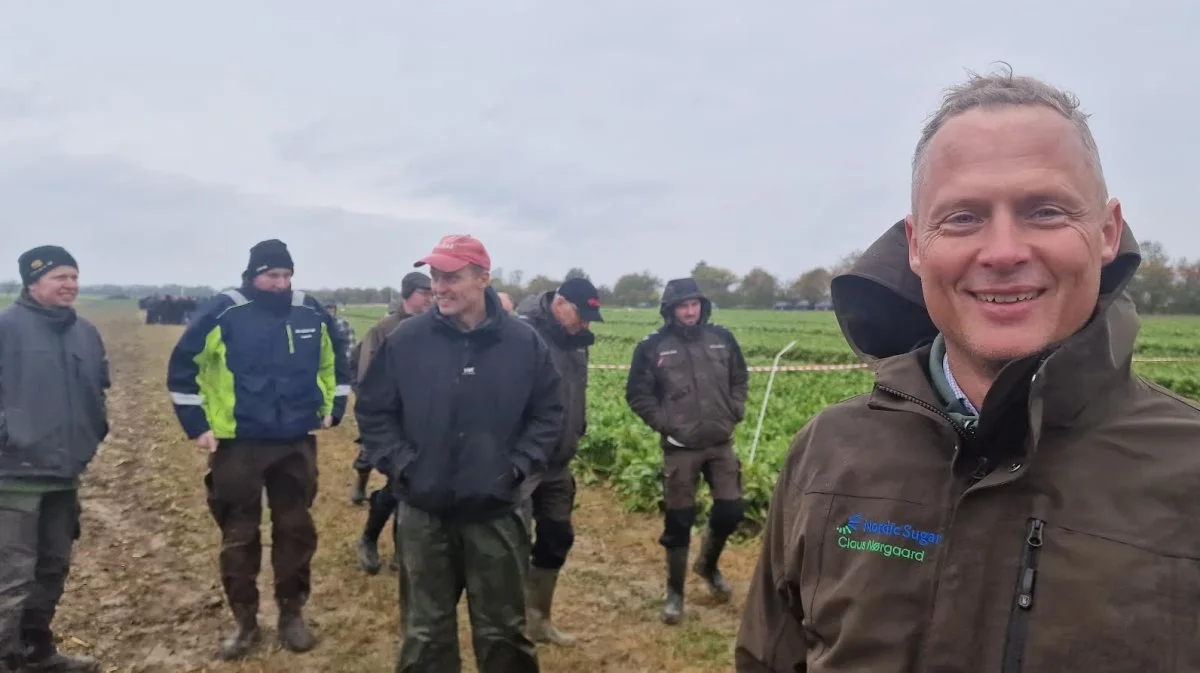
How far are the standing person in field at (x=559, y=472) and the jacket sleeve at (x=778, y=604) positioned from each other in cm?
367

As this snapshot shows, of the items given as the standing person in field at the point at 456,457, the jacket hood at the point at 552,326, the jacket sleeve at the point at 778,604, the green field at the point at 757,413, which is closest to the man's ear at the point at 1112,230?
the green field at the point at 757,413

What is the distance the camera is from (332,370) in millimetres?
5762

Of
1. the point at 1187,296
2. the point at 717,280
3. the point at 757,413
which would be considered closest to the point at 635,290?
the point at 717,280

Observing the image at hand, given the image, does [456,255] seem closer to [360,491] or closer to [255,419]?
[255,419]

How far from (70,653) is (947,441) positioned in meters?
5.78

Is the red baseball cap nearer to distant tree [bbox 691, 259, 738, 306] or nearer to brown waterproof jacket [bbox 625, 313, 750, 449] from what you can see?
brown waterproof jacket [bbox 625, 313, 750, 449]

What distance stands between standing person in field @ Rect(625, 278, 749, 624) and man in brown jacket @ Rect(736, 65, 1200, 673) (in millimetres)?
4368

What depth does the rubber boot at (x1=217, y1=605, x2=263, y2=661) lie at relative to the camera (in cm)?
523

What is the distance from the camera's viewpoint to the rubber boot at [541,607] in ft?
18.5

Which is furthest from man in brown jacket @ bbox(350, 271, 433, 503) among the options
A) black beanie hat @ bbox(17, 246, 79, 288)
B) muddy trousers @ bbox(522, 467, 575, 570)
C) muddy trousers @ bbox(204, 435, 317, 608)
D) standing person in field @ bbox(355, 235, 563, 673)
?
standing person in field @ bbox(355, 235, 563, 673)

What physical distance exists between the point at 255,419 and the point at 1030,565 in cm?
485

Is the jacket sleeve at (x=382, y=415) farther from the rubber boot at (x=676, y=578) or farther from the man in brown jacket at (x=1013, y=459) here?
the man in brown jacket at (x=1013, y=459)

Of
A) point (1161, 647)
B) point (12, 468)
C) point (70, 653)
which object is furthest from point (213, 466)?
point (1161, 647)

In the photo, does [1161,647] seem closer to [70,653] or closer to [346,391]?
[346,391]
